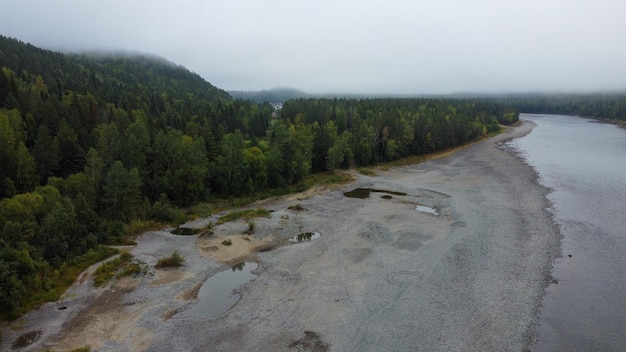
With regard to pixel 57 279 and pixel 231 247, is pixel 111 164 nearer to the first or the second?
pixel 57 279

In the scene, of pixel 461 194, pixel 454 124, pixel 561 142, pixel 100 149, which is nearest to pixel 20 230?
pixel 100 149

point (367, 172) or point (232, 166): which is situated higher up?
point (232, 166)

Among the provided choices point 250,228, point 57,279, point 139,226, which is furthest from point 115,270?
point 250,228

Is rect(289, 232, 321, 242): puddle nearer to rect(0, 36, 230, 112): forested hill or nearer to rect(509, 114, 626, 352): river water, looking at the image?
rect(509, 114, 626, 352): river water

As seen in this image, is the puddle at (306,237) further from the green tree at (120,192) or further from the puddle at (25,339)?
the puddle at (25,339)

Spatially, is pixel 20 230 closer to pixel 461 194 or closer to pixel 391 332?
pixel 391 332

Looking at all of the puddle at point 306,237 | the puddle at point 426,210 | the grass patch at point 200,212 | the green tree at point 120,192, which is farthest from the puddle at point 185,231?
the puddle at point 426,210

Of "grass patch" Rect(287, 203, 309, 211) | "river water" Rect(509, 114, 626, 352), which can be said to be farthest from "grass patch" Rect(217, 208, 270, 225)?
"river water" Rect(509, 114, 626, 352)
